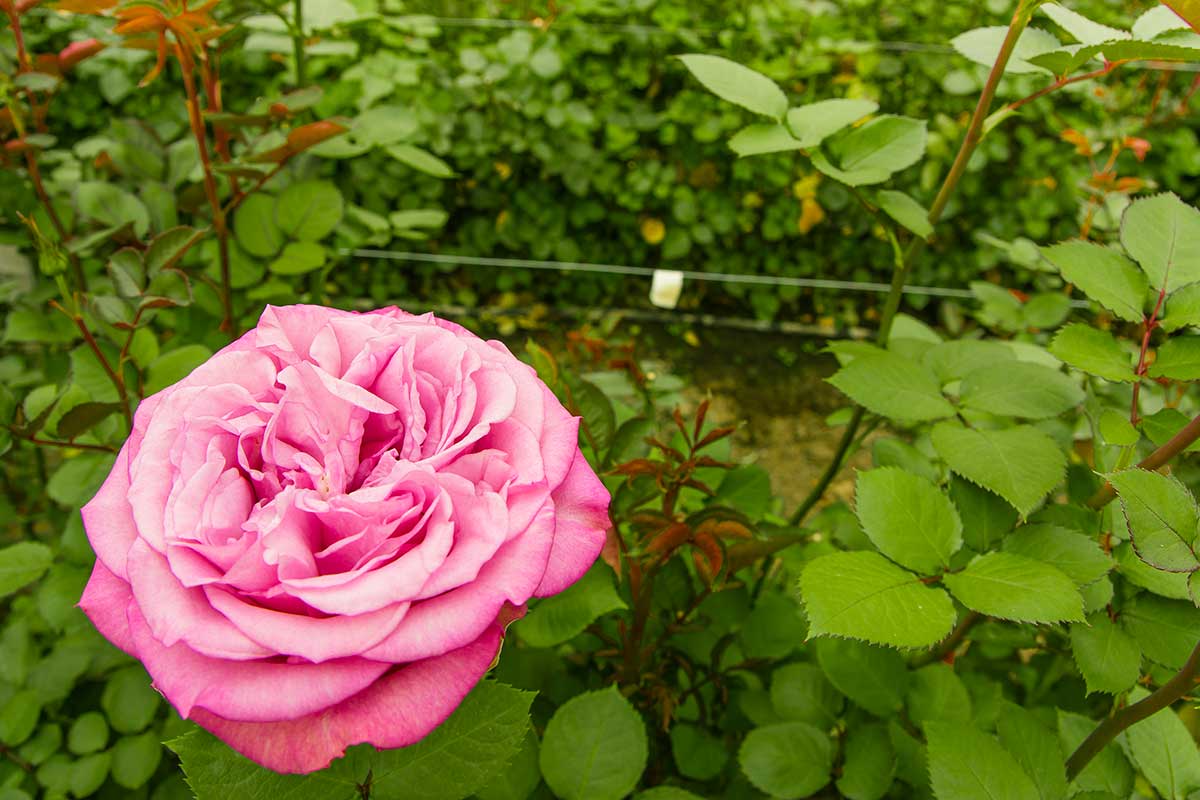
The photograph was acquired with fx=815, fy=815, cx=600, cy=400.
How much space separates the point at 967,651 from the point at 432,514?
84 cm

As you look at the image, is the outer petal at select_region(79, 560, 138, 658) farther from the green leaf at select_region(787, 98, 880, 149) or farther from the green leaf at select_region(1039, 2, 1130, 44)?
the green leaf at select_region(1039, 2, 1130, 44)

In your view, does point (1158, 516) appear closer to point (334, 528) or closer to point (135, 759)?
point (334, 528)

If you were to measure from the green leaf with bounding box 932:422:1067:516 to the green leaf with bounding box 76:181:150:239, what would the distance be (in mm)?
819

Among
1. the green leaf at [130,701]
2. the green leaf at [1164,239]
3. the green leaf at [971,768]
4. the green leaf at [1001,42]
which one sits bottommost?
the green leaf at [130,701]

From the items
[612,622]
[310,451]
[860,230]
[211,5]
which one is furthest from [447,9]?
[310,451]

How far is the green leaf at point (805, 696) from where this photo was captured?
2.55 ft

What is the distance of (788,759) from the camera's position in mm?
711

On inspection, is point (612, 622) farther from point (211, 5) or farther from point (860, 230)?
point (860, 230)

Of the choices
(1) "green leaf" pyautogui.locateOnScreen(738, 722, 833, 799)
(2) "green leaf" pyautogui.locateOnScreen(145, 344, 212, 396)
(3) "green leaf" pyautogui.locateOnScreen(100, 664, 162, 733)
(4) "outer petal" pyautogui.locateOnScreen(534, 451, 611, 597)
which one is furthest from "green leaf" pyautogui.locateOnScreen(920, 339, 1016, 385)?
(3) "green leaf" pyautogui.locateOnScreen(100, 664, 162, 733)

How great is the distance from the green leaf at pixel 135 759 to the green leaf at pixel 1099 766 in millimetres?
806

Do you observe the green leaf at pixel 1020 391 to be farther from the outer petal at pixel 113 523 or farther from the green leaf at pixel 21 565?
the green leaf at pixel 21 565

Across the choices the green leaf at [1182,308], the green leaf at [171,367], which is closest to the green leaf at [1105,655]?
the green leaf at [1182,308]

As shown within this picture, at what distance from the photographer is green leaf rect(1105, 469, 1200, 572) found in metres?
0.46

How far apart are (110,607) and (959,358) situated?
0.72 m
